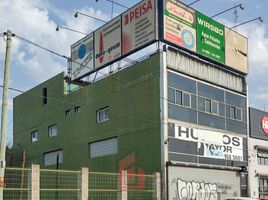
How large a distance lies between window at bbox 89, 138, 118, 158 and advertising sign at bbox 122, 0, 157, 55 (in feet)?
21.9

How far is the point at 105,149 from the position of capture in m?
37.1

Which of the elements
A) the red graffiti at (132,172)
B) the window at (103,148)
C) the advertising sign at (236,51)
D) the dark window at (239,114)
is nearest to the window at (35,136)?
the window at (103,148)

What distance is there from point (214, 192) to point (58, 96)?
57.1 feet

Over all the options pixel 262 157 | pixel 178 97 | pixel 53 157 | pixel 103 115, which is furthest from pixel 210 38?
pixel 53 157

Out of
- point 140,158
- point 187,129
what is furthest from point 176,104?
point 140,158

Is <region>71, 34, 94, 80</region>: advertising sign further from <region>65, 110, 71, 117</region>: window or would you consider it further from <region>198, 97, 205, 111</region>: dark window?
<region>198, 97, 205, 111</region>: dark window

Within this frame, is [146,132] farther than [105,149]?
No

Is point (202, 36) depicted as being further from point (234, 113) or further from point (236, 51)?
point (234, 113)

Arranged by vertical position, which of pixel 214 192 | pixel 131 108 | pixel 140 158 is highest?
pixel 131 108

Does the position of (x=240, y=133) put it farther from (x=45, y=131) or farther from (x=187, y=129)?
(x=45, y=131)

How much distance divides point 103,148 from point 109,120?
87.4 inches

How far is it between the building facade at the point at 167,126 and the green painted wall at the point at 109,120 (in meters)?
0.07

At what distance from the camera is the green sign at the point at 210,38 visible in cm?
3662

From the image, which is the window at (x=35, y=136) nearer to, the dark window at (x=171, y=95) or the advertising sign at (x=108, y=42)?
the advertising sign at (x=108, y=42)
